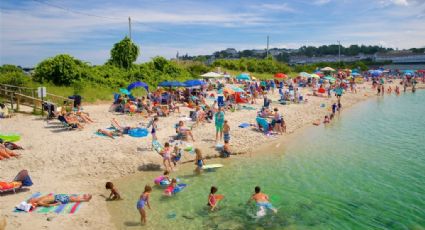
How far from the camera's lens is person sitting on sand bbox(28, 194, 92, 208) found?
8195mm

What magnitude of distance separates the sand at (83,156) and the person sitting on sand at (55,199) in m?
0.23

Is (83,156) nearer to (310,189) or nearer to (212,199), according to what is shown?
(212,199)

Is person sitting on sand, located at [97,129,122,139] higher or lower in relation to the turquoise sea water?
higher

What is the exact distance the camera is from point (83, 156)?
456 inches

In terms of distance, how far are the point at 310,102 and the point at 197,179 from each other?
18.3m

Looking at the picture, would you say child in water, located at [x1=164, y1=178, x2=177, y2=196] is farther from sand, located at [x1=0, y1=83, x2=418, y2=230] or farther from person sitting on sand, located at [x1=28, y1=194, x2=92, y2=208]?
person sitting on sand, located at [x1=28, y1=194, x2=92, y2=208]

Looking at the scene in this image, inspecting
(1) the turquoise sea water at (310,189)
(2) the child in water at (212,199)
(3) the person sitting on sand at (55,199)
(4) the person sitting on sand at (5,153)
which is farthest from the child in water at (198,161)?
(4) the person sitting on sand at (5,153)

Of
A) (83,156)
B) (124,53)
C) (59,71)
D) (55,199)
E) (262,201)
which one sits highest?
(124,53)

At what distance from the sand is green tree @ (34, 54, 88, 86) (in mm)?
7118

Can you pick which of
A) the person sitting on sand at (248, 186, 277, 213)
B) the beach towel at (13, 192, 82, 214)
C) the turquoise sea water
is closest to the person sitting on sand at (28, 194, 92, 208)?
the beach towel at (13, 192, 82, 214)

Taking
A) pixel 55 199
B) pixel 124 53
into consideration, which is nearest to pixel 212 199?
pixel 55 199

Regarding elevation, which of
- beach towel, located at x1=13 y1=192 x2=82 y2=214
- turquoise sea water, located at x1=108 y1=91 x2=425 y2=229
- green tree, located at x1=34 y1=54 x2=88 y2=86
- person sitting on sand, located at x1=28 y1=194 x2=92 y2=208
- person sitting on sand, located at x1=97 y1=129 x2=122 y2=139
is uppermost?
green tree, located at x1=34 y1=54 x2=88 y2=86

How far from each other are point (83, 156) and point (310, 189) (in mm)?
7492

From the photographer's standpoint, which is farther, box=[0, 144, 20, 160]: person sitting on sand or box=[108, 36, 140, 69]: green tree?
box=[108, 36, 140, 69]: green tree
